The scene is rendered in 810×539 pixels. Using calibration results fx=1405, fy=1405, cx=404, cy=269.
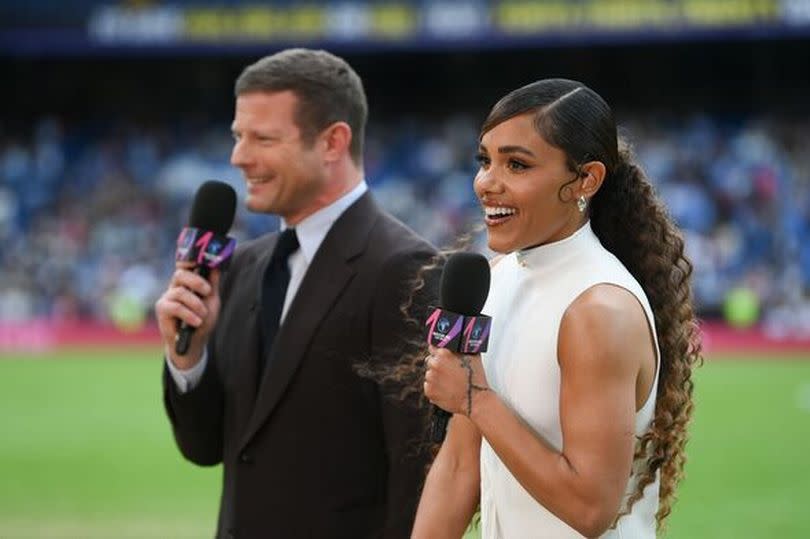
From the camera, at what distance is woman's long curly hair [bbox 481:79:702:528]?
300 cm

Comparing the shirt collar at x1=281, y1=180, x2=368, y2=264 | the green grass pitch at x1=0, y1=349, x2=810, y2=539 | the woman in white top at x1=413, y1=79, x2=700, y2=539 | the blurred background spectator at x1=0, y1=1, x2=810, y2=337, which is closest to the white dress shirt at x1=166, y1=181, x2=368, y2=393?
the shirt collar at x1=281, y1=180, x2=368, y2=264

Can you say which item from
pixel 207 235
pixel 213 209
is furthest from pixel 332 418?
pixel 213 209

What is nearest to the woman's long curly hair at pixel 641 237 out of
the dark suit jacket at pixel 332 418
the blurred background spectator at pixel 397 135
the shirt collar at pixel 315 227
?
the dark suit jacket at pixel 332 418

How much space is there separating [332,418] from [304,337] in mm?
239

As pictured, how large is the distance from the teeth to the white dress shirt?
44.5 inches

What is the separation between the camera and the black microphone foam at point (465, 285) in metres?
2.90

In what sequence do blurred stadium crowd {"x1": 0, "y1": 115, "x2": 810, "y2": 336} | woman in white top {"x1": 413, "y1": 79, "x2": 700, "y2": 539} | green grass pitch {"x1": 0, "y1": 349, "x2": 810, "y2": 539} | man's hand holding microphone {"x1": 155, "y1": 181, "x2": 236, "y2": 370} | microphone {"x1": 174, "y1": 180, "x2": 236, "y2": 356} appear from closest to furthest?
1. woman in white top {"x1": 413, "y1": 79, "x2": 700, "y2": 539}
2. man's hand holding microphone {"x1": 155, "y1": 181, "x2": 236, "y2": 370}
3. microphone {"x1": 174, "y1": 180, "x2": 236, "y2": 356}
4. green grass pitch {"x1": 0, "y1": 349, "x2": 810, "y2": 539}
5. blurred stadium crowd {"x1": 0, "y1": 115, "x2": 810, "y2": 336}

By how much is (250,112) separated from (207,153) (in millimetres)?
26213

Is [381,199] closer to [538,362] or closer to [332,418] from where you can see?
[332,418]

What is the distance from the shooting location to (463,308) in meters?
2.89

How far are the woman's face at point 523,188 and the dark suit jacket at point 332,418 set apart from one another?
0.84m

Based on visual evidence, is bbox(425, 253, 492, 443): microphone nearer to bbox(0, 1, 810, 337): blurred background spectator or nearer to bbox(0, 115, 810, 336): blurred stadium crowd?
bbox(0, 115, 810, 336): blurred stadium crowd

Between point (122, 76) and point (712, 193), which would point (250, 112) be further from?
point (122, 76)

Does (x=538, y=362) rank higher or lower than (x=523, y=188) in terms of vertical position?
lower
